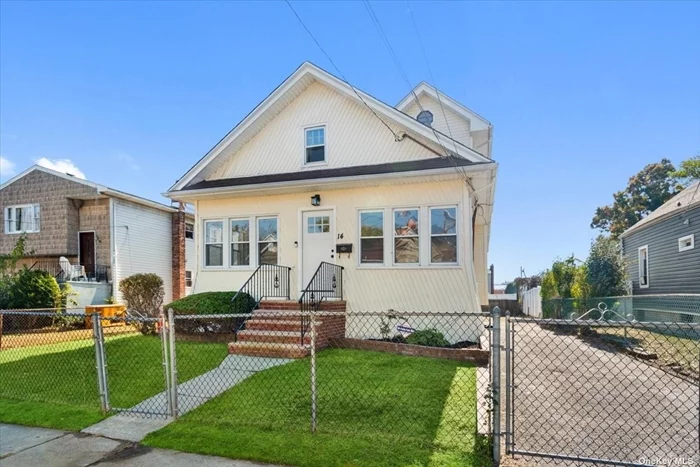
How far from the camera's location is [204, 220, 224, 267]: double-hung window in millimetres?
11914

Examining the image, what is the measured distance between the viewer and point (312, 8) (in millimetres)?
8188

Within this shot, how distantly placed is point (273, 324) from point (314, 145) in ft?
17.0

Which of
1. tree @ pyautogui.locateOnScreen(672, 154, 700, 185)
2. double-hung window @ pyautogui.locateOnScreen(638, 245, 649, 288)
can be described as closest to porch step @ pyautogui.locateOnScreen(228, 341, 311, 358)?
double-hung window @ pyautogui.locateOnScreen(638, 245, 649, 288)

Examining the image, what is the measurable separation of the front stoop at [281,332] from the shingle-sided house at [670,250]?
11.9 metres

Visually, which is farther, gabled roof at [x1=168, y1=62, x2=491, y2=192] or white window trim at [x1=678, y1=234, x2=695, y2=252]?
white window trim at [x1=678, y1=234, x2=695, y2=252]

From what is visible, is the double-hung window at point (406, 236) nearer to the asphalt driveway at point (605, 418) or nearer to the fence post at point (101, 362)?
the asphalt driveway at point (605, 418)

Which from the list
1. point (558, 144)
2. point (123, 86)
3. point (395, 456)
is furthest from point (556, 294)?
point (123, 86)

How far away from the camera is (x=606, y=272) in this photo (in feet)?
48.9

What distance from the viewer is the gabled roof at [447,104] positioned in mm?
14617

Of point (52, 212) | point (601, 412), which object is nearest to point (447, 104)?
point (601, 412)

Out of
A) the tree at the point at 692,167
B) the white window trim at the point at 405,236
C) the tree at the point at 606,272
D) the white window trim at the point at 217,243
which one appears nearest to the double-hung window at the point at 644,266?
the tree at the point at 606,272

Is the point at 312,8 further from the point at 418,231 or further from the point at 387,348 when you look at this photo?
the point at 387,348

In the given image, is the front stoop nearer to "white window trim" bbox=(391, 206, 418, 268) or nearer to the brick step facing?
the brick step facing

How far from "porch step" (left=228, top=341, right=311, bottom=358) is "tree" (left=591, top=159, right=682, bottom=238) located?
36385mm
